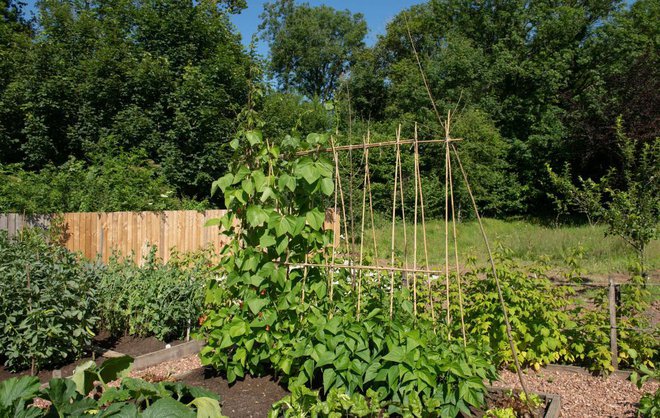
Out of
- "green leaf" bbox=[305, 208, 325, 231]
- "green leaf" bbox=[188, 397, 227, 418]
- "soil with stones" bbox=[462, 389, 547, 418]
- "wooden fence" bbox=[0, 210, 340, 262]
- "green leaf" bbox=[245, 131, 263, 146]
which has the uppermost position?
"green leaf" bbox=[245, 131, 263, 146]

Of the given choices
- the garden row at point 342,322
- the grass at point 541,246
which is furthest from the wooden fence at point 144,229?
the garden row at point 342,322

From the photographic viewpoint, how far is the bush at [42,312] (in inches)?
187

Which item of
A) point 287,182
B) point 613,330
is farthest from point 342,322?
point 613,330

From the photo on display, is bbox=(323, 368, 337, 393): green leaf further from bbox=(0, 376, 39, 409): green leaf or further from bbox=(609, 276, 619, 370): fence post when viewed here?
bbox=(609, 276, 619, 370): fence post

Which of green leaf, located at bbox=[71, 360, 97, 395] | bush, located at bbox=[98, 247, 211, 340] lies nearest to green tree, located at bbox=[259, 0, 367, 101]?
bush, located at bbox=[98, 247, 211, 340]

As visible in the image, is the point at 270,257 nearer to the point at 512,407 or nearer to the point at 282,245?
the point at 282,245

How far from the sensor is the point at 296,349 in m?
3.60

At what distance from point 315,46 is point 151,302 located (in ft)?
Answer: 102

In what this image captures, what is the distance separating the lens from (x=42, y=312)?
15.2 feet

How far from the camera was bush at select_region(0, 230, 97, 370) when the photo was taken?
15.6ft

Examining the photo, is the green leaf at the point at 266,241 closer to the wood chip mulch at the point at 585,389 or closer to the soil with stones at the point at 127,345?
the wood chip mulch at the point at 585,389

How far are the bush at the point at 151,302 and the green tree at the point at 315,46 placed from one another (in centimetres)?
2838

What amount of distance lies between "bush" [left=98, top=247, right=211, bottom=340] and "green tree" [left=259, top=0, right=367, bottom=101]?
28381mm

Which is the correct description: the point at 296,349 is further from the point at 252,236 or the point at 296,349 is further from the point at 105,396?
the point at 105,396
